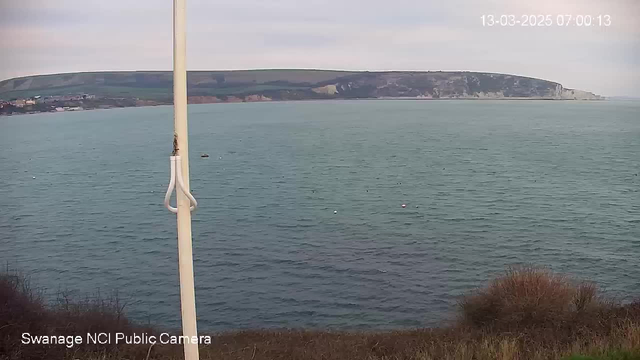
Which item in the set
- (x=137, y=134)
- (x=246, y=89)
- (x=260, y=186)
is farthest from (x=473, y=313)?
(x=137, y=134)

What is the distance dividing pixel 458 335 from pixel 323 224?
17.6 m

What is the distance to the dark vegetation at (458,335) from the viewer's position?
571 cm

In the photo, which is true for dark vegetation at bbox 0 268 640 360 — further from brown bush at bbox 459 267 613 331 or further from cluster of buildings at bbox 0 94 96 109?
cluster of buildings at bbox 0 94 96 109

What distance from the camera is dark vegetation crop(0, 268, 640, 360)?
18.7ft

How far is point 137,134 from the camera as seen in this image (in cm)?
6134

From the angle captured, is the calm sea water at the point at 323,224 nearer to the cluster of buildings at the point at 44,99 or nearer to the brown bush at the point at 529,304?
the cluster of buildings at the point at 44,99

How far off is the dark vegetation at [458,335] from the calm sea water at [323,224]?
409 centimetres

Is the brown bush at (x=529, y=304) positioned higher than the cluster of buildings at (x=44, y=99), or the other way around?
the cluster of buildings at (x=44, y=99)

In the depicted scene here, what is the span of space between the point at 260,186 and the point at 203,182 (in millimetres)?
3949

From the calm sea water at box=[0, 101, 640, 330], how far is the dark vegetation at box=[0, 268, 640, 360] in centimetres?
409

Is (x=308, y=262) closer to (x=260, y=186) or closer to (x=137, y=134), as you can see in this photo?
(x=260, y=186)

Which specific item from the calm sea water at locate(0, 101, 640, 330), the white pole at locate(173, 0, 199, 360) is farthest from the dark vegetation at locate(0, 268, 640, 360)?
the calm sea water at locate(0, 101, 640, 330)

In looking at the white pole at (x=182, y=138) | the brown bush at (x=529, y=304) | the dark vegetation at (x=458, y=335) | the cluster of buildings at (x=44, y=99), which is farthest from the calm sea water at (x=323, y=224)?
the white pole at (x=182, y=138)

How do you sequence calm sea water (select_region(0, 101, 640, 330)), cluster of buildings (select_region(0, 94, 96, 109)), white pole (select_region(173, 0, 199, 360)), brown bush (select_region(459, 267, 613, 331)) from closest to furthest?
white pole (select_region(173, 0, 199, 360)) → brown bush (select_region(459, 267, 613, 331)) → cluster of buildings (select_region(0, 94, 96, 109)) → calm sea water (select_region(0, 101, 640, 330))
